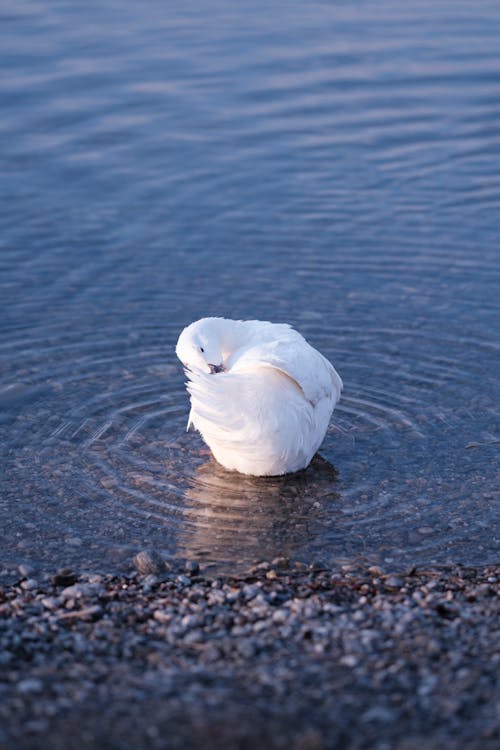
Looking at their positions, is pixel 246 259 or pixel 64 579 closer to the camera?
pixel 64 579

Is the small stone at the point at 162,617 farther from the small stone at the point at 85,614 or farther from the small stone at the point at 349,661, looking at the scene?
the small stone at the point at 349,661

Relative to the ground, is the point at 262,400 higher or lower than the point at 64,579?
higher

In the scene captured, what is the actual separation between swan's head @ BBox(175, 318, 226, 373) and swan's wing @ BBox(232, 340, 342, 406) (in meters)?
0.17

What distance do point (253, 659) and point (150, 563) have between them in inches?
69.7

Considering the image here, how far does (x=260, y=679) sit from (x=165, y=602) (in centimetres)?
136

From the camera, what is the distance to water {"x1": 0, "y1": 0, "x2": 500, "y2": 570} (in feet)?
25.4

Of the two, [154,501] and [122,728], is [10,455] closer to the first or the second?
[154,501]

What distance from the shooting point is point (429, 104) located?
1633cm

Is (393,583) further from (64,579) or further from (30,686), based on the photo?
(30,686)

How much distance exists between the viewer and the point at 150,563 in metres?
6.78

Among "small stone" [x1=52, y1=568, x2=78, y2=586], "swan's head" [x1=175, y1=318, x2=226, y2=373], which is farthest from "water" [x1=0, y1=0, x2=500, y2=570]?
"swan's head" [x1=175, y1=318, x2=226, y2=373]

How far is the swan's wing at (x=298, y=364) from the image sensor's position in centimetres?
769

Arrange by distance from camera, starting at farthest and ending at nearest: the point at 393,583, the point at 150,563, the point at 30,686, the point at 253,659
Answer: the point at 150,563 < the point at 393,583 < the point at 253,659 < the point at 30,686

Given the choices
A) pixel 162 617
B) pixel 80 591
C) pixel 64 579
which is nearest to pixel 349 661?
pixel 162 617
